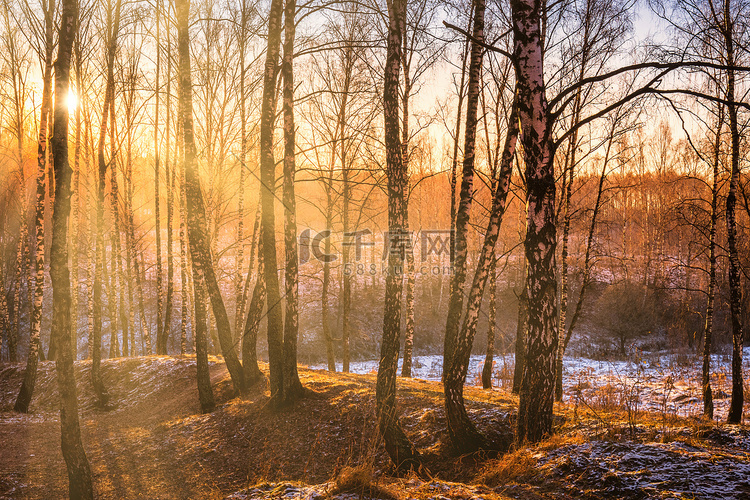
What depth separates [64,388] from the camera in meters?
4.56

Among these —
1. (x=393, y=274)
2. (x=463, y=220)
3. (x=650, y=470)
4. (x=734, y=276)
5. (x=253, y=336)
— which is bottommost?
(x=650, y=470)

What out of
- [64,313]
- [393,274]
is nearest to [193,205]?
[64,313]

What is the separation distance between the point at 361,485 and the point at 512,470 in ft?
5.27

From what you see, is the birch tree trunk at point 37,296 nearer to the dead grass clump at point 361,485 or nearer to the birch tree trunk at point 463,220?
the dead grass clump at point 361,485

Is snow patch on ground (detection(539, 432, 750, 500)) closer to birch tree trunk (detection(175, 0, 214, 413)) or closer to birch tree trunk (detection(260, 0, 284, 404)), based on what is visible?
birch tree trunk (detection(260, 0, 284, 404))

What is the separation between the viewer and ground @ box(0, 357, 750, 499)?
373cm

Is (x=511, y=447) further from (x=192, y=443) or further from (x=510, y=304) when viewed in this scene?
(x=510, y=304)

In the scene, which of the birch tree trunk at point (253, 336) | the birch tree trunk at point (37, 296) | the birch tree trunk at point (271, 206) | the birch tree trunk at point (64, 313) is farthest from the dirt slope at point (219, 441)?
the birch tree trunk at point (64, 313)

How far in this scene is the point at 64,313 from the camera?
4.64 meters

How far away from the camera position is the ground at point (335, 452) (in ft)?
12.2

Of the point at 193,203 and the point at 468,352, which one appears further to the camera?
the point at 193,203

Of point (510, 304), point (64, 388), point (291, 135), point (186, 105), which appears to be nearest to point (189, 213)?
point (186, 105)

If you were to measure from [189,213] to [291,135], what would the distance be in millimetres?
2725

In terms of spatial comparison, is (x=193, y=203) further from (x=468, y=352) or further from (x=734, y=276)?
(x=734, y=276)
